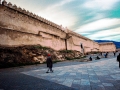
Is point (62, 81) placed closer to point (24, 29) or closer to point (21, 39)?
point (21, 39)

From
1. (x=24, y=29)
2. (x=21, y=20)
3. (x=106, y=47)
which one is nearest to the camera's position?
(x=21, y=20)

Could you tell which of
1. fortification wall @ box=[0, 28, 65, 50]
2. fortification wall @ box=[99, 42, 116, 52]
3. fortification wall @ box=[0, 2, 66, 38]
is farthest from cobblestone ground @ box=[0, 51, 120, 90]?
fortification wall @ box=[99, 42, 116, 52]

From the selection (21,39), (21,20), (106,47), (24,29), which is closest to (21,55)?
(21,39)

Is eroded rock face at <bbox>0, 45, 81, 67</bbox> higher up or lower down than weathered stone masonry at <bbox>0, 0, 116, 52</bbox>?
lower down

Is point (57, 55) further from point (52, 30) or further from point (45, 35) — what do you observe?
point (52, 30)

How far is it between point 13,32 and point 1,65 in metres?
4.18

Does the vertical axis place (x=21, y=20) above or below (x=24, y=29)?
above

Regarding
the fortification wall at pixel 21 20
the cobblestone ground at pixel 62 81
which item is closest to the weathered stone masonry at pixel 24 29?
the fortification wall at pixel 21 20

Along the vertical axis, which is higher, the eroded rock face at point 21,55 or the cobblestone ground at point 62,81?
the eroded rock face at point 21,55

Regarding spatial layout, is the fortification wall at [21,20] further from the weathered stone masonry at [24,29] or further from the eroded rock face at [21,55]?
the eroded rock face at [21,55]

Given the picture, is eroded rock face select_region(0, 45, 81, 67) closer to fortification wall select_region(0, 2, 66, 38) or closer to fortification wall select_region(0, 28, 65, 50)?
fortification wall select_region(0, 28, 65, 50)

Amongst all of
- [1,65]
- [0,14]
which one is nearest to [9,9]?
[0,14]

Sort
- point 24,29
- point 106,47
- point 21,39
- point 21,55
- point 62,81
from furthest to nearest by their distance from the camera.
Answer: point 106,47, point 24,29, point 21,39, point 21,55, point 62,81

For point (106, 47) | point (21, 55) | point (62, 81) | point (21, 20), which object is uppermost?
point (21, 20)
